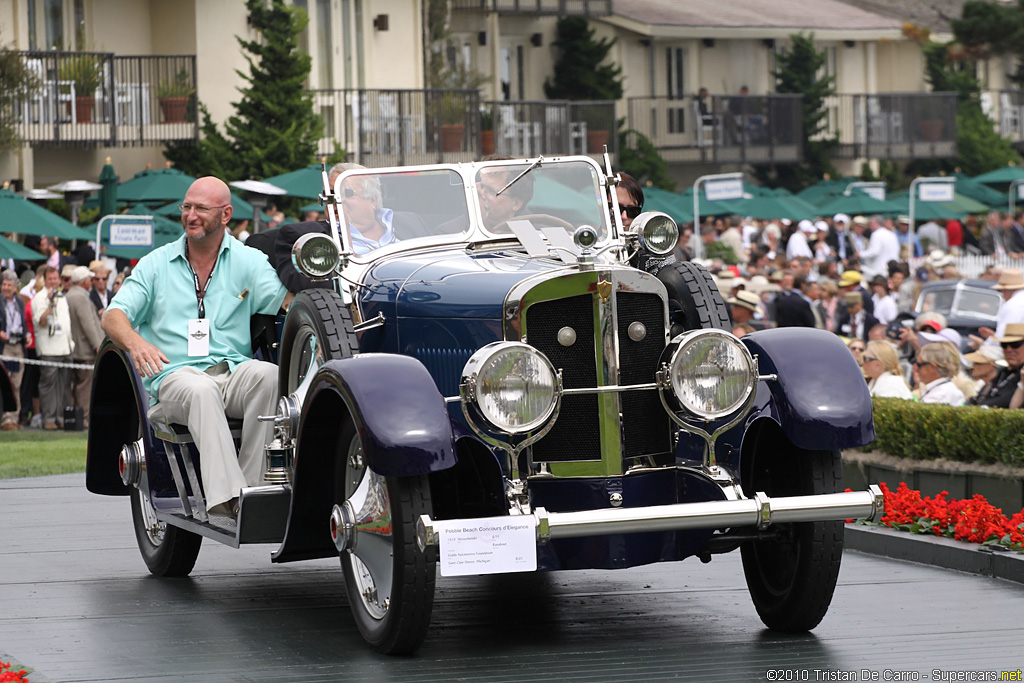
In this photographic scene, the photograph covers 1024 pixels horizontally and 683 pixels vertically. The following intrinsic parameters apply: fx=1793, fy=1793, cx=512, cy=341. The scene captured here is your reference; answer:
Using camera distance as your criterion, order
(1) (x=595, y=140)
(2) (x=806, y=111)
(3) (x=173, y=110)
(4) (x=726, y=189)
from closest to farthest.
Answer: (4) (x=726, y=189) → (3) (x=173, y=110) → (1) (x=595, y=140) → (2) (x=806, y=111)

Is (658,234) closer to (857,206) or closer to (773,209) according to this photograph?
(773,209)

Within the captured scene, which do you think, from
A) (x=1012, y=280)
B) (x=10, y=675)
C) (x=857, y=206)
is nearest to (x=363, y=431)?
(x=10, y=675)

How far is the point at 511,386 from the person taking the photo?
22.7 feet

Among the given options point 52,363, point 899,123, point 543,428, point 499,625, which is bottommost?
point 499,625

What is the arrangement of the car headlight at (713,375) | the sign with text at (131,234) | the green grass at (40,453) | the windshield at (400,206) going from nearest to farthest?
the car headlight at (713,375) → the windshield at (400,206) → the green grass at (40,453) → the sign with text at (131,234)

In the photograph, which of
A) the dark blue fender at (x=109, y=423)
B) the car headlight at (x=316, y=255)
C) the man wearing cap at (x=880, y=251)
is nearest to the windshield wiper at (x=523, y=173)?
the car headlight at (x=316, y=255)

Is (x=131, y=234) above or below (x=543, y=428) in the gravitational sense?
above

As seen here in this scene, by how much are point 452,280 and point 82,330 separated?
13.1 m

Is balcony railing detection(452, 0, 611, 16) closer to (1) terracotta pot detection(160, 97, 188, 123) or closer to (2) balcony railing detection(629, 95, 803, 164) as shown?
(2) balcony railing detection(629, 95, 803, 164)

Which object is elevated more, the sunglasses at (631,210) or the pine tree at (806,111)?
the pine tree at (806,111)

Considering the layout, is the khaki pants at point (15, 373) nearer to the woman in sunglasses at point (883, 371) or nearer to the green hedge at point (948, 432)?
the woman in sunglasses at point (883, 371)

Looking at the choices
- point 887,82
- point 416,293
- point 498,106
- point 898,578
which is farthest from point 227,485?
point 887,82

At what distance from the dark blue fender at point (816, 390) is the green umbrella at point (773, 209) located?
3172cm

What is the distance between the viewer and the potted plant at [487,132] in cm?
4077
